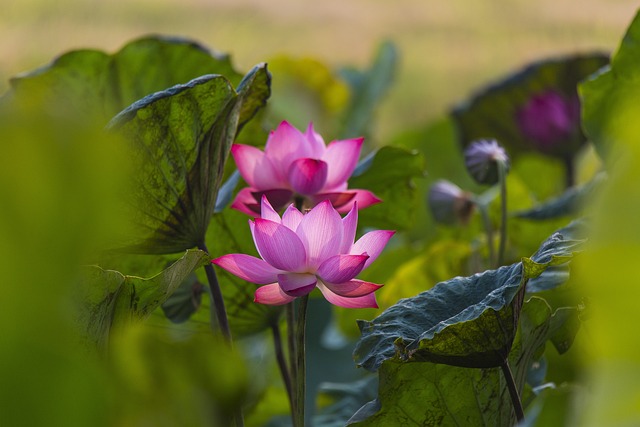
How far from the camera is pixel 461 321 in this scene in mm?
301

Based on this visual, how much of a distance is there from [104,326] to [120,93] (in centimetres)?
26

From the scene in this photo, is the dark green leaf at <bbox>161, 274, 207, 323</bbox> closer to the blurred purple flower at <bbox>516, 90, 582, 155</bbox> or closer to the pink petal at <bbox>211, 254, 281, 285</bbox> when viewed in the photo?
the pink petal at <bbox>211, 254, 281, 285</bbox>

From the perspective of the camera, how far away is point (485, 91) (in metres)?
0.80

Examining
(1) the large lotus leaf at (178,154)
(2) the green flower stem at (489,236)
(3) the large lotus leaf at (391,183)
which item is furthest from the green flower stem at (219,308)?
(2) the green flower stem at (489,236)

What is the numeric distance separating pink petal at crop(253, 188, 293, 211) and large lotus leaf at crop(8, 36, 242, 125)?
164 mm

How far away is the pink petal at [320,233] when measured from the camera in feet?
1.02

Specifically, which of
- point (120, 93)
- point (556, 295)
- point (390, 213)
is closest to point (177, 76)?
point (120, 93)

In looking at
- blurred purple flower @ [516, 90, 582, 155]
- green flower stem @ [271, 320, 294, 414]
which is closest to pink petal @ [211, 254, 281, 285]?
green flower stem @ [271, 320, 294, 414]

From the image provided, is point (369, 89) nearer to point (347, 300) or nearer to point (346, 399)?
point (346, 399)

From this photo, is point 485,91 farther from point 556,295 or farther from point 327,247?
point 327,247

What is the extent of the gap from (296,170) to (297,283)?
7 cm

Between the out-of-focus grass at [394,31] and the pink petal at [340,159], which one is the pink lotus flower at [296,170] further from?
the out-of-focus grass at [394,31]

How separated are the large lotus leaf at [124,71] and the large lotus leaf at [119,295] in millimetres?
226

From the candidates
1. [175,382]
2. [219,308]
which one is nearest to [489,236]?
[219,308]
